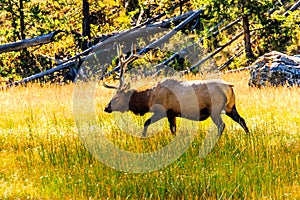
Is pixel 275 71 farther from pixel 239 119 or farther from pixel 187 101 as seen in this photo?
pixel 187 101

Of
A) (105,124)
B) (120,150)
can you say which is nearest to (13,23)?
(105,124)

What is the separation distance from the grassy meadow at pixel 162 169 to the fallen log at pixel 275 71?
389 cm

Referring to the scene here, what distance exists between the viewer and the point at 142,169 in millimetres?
6859

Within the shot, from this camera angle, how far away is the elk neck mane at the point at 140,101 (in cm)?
894

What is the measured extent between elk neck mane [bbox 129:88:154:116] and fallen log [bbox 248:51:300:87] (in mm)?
6483

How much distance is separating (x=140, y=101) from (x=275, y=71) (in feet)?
22.3

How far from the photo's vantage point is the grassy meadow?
6.16 metres

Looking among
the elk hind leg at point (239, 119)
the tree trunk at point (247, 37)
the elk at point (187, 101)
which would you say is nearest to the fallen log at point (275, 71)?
the tree trunk at point (247, 37)

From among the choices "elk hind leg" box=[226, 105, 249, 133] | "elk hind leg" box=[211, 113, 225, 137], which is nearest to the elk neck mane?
"elk hind leg" box=[211, 113, 225, 137]

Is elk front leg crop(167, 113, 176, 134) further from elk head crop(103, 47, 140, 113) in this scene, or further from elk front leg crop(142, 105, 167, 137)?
elk head crop(103, 47, 140, 113)

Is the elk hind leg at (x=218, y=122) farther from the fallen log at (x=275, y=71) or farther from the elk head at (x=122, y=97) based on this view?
the fallen log at (x=275, y=71)

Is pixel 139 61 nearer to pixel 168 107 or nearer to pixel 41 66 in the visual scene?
pixel 41 66

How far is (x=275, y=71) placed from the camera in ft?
48.2

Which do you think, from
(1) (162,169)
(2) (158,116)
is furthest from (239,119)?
(1) (162,169)
